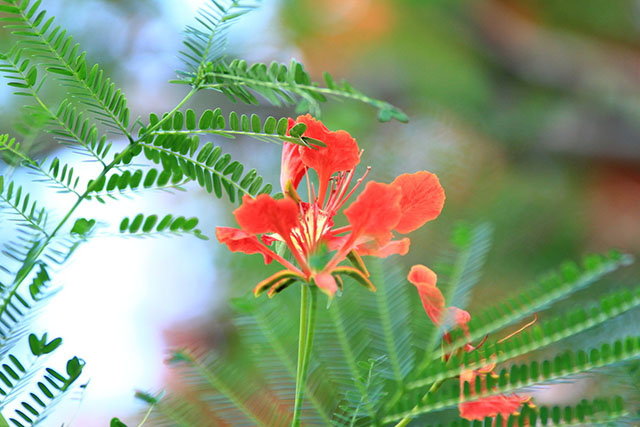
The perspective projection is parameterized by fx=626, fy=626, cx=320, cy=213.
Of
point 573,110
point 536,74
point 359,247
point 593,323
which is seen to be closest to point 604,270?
point 593,323

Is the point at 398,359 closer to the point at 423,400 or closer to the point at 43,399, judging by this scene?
the point at 423,400

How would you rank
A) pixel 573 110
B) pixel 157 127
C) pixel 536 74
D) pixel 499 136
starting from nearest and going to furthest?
pixel 157 127, pixel 499 136, pixel 573 110, pixel 536 74

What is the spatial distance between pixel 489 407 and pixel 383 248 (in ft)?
0.28

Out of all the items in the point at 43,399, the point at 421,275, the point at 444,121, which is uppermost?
the point at 444,121

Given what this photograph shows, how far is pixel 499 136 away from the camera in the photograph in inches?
59.0

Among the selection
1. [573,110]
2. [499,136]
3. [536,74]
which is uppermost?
[536,74]

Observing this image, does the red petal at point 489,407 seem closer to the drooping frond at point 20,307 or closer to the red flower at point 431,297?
the red flower at point 431,297

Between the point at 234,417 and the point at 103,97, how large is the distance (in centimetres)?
20

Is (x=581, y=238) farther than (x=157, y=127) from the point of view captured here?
Yes

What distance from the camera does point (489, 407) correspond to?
28 cm

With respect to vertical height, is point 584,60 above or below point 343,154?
above

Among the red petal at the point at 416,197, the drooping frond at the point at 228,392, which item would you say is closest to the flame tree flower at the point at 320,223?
the red petal at the point at 416,197

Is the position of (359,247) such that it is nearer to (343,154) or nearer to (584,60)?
(343,154)

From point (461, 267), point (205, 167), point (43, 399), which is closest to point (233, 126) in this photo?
point (205, 167)
